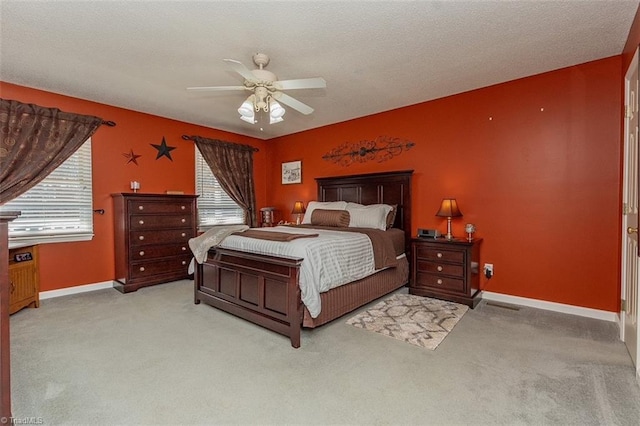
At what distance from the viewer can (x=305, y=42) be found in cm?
268

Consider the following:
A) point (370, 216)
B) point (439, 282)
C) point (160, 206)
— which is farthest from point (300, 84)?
point (160, 206)

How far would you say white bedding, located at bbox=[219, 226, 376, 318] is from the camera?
8.44 ft

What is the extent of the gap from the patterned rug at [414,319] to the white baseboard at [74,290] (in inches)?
143

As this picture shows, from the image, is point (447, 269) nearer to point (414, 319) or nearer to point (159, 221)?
point (414, 319)

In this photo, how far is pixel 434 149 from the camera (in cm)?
421

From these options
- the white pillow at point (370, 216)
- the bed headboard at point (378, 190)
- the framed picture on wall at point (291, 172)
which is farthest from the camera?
the framed picture on wall at point (291, 172)

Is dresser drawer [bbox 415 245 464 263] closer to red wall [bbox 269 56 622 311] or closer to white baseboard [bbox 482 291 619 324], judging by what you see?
red wall [bbox 269 56 622 311]

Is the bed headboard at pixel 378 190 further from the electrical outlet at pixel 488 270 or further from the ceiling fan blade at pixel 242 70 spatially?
the ceiling fan blade at pixel 242 70

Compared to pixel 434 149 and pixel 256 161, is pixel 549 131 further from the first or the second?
pixel 256 161

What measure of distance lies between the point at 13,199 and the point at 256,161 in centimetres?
377

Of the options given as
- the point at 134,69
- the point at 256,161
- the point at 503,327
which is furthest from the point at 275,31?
the point at 256,161

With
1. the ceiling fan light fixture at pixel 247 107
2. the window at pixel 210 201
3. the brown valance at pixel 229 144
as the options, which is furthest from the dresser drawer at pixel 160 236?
the ceiling fan light fixture at pixel 247 107

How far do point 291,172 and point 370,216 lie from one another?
2.46 m

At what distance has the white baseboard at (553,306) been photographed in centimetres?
301
